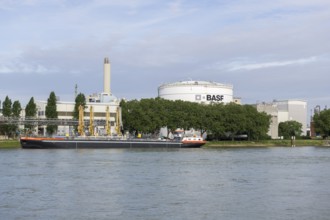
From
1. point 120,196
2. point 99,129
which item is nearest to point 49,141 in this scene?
point 99,129

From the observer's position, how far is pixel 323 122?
17100 centimetres

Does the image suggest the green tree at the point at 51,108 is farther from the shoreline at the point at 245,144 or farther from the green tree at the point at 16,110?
the shoreline at the point at 245,144

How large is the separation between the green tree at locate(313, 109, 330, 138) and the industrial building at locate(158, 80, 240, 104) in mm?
28615

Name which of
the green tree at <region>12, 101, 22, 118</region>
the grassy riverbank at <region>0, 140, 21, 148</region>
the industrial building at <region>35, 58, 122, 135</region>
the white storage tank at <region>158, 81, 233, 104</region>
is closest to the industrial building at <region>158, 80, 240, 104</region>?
the white storage tank at <region>158, 81, 233, 104</region>

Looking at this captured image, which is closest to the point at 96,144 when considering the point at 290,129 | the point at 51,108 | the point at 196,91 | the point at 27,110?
the point at 51,108

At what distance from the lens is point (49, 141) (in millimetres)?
116562

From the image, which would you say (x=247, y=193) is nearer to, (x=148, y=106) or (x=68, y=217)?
(x=68, y=217)

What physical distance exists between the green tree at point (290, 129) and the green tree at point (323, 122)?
13185 millimetres

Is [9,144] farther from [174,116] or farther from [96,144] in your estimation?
[174,116]

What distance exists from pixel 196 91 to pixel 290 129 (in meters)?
36.1

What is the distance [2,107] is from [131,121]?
31.2 metres

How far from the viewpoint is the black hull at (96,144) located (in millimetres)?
114894

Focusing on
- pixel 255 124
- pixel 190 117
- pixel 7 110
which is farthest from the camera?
pixel 255 124

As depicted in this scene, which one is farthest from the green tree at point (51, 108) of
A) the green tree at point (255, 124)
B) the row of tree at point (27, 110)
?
the green tree at point (255, 124)
